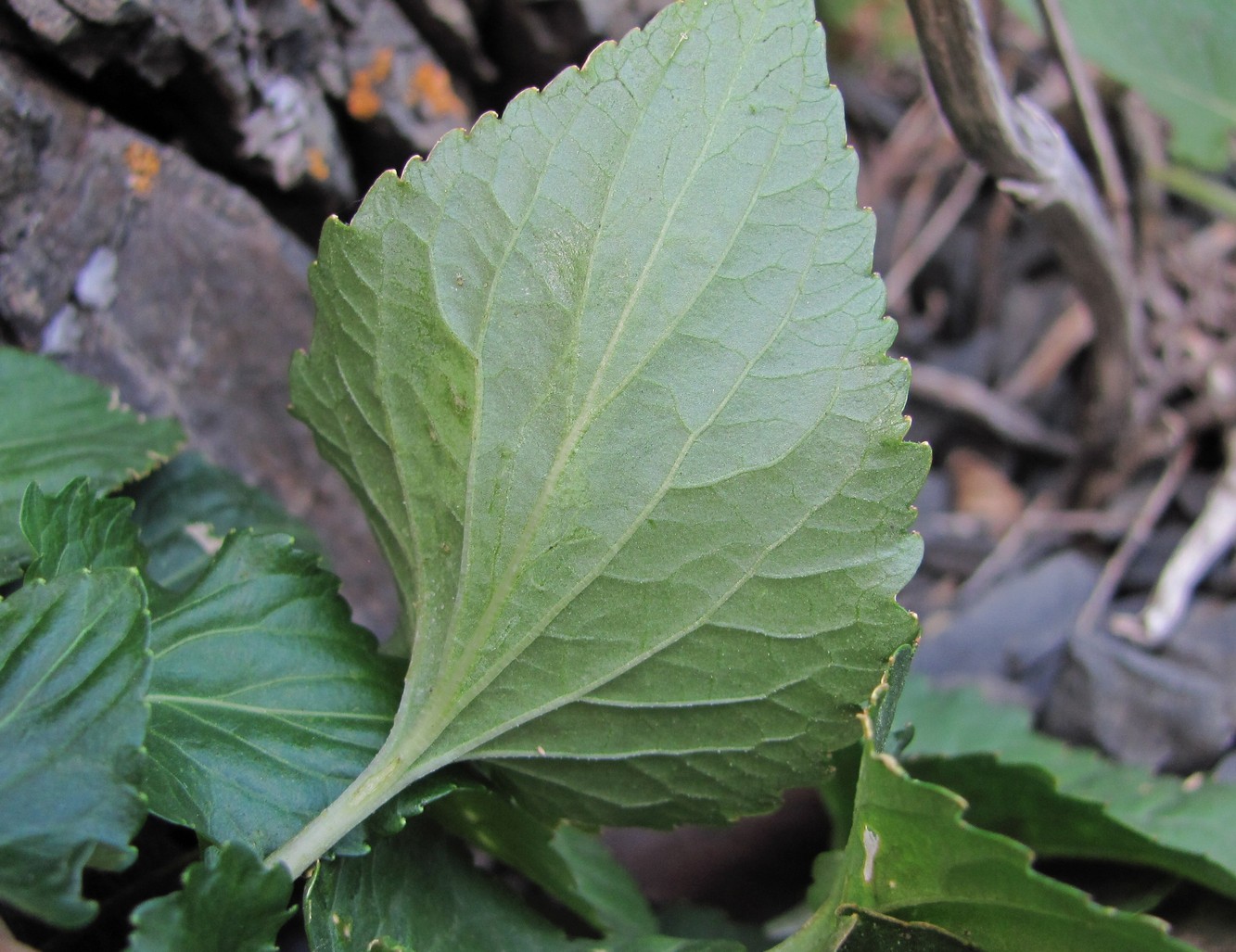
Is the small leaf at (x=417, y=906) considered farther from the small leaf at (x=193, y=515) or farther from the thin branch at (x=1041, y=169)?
the thin branch at (x=1041, y=169)

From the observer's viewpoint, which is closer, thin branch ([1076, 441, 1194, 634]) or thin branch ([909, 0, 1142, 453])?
thin branch ([909, 0, 1142, 453])

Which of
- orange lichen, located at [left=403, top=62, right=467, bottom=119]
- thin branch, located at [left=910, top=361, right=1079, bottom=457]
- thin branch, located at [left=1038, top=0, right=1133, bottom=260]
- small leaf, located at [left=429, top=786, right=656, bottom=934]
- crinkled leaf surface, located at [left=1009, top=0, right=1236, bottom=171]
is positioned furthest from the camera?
thin branch, located at [left=910, top=361, right=1079, bottom=457]

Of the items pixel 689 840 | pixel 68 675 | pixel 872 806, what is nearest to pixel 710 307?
pixel 872 806

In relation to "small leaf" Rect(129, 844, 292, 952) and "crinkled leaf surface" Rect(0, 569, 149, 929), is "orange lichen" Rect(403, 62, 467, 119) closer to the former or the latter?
"crinkled leaf surface" Rect(0, 569, 149, 929)

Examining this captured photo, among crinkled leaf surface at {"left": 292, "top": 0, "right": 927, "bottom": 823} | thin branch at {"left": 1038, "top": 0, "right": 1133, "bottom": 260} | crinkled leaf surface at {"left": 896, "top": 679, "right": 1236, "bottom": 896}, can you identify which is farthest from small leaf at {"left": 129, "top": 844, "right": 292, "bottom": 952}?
thin branch at {"left": 1038, "top": 0, "right": 1133, "bottom": 260}

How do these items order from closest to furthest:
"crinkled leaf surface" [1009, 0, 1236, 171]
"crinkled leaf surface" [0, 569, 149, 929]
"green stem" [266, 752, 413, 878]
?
"crinkled leaf surface" [0, 569, 149, 929] < "green stem" [266, 752, 413, 878] < "crinkled leaf surface" [1009, 0, 1236, 171]

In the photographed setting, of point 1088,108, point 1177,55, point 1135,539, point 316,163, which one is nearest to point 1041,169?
point 1088,108
